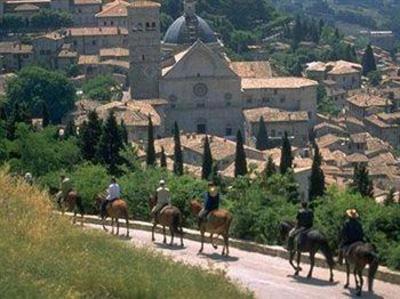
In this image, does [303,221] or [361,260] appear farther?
[303,221]

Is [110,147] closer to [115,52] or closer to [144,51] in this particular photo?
[144,51]

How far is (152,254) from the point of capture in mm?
15547

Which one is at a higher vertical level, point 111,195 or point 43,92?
point 111,195

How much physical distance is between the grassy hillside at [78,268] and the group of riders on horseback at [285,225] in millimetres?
1883

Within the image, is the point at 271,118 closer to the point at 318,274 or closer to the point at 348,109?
the point at 348,109

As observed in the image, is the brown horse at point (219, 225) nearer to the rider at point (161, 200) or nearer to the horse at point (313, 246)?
the rider at point (161, 200)

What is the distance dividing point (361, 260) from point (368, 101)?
249 feet

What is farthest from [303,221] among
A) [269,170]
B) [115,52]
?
[115,52]

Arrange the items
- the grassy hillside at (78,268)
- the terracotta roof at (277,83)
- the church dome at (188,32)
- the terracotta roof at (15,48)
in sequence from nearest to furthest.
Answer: the grassy hillside at (78,268) < the terracotta roof at (277,83) < the church dome at (188,32) < the terracotta roof at (15,48)

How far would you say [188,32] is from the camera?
81625mm

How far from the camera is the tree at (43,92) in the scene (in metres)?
74.9

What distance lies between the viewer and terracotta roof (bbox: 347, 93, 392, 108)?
3499 inches

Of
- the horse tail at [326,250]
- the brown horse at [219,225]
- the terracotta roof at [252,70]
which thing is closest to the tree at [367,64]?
the terracotta roof at [252,70]


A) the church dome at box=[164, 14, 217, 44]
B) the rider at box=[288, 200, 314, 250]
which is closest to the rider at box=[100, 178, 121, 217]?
the rider at box=[288, 200, 314, 250]
